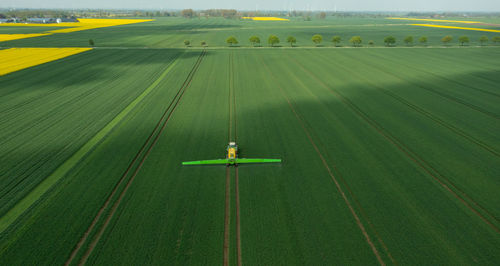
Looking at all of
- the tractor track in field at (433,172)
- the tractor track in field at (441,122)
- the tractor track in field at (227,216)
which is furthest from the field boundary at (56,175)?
the tractor track in field at (441,122)

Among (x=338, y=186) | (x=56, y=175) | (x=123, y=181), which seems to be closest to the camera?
(x=338, y=186)

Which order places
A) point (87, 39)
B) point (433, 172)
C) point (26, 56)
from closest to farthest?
point (433, 172)
point (26, 56)
point (87, 39)

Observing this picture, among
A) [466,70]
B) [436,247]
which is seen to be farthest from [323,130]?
[466,70]

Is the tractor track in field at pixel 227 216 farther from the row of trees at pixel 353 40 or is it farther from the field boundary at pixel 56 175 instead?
the row of trees at pixel 353 40

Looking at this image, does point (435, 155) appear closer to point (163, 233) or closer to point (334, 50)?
point (163, 233)

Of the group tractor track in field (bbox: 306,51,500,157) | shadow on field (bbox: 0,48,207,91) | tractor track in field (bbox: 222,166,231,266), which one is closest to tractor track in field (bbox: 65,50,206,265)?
tractor track in field (bbox: 222,166,231,266)

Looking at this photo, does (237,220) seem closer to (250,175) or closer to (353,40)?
(250,175)

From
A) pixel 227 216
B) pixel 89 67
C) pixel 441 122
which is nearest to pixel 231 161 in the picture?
pixel 227 216
